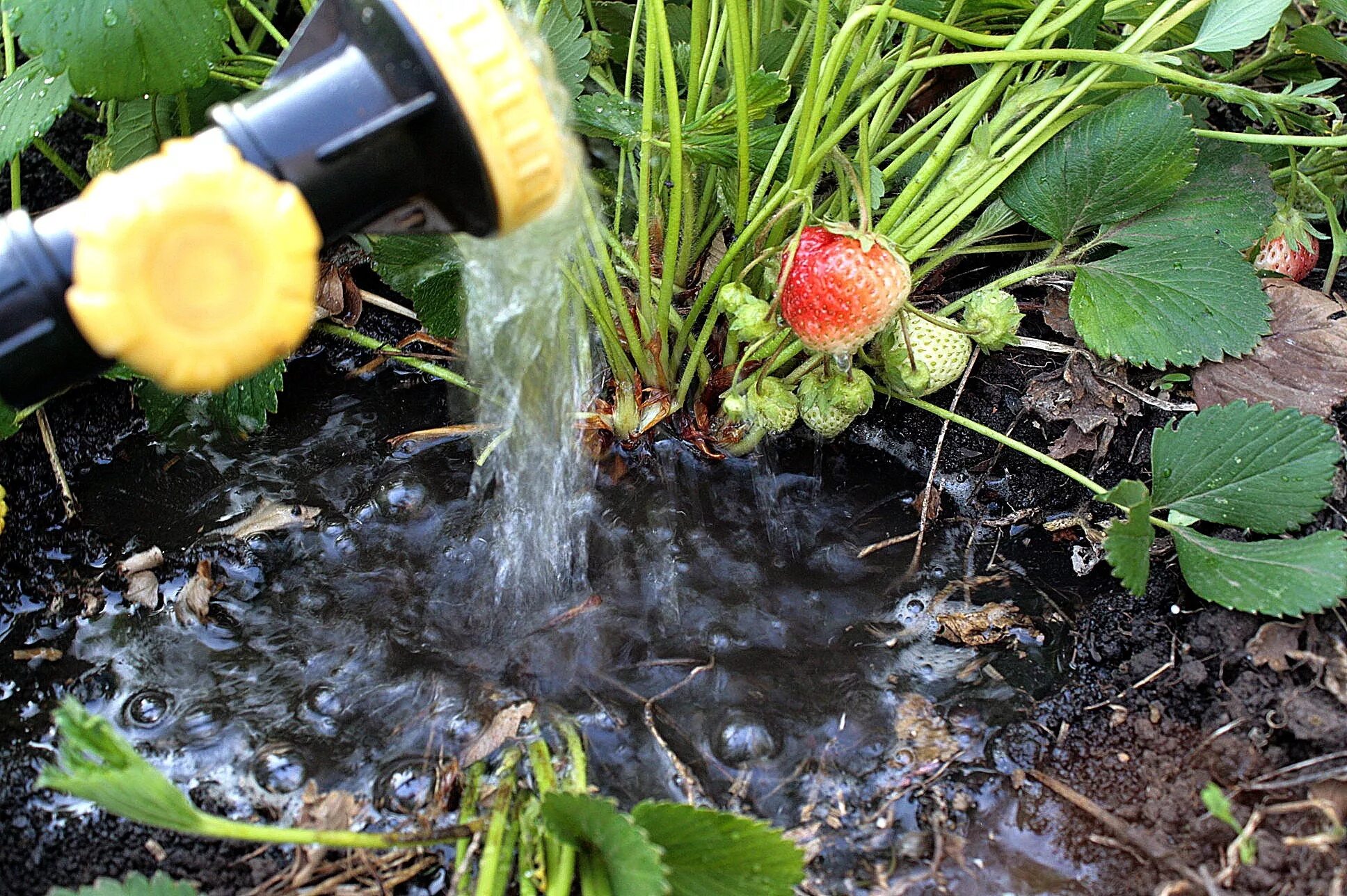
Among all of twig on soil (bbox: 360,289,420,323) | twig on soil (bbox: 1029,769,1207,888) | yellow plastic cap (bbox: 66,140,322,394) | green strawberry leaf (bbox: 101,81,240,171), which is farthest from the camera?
twig on soil (bbox: 360,289,420,323)

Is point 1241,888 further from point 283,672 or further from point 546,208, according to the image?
point 283,672

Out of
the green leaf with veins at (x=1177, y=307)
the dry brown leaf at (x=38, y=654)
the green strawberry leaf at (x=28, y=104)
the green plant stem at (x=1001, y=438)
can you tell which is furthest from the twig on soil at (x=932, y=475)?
the green strawberry leaf at (x=28, y=104)

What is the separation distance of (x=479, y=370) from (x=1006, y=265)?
64 cm

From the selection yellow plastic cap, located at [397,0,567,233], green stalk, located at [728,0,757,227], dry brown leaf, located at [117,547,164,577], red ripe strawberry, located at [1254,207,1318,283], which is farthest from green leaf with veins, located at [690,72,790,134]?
dry brown leaf, located at [117,547,164,577]

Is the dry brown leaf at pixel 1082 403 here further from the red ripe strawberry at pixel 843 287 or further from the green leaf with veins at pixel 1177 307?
the red ripe strawberry at pixel 843 287

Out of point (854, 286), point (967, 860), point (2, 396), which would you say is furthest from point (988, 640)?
point (2, 396)

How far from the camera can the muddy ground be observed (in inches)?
30.7

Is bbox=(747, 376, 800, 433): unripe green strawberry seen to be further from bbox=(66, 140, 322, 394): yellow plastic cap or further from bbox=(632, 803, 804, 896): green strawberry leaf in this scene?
bbox=(66, 140, 322, 394): yellow plastic cap

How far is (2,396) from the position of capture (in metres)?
0.62

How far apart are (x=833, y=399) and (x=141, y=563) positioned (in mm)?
714

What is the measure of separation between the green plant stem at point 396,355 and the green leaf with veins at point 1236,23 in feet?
2.74

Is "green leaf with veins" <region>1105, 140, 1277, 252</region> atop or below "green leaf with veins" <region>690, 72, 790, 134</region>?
below

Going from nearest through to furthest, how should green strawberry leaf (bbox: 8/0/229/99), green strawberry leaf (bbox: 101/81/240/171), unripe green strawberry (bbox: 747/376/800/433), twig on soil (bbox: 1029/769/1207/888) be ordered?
twig on soil (bbox: 1029/769/1207/888) → green strawberry leaf (bbox: 8/0/229/99) → unripe green strawberry (bbox: 747/376/800/433) → green strawberry leaf (bbox: 101/81/240/171)

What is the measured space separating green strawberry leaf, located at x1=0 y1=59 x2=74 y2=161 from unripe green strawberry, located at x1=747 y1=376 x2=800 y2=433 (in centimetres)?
74
